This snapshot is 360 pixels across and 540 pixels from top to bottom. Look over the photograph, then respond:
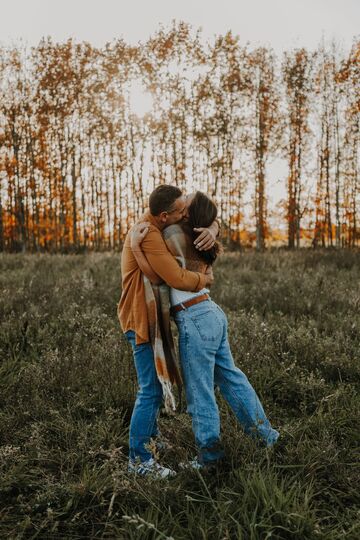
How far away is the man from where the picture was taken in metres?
2.93

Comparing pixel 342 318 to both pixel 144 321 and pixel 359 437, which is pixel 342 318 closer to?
pixel 359 437

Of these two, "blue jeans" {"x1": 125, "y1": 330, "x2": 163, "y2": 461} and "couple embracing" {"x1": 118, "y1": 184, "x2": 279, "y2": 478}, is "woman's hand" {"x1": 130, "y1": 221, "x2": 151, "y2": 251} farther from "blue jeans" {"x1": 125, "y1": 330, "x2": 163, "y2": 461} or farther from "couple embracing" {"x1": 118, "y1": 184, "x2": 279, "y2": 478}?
"blue jeans" {"x1": 125, "y1": 330, "x2": 163, "y2": 461}

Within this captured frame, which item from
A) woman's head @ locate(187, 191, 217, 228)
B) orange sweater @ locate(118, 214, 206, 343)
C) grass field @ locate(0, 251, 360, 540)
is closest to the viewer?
grass field @ locate(0, 251, 360, 540)

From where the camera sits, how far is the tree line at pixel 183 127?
83.0 ft

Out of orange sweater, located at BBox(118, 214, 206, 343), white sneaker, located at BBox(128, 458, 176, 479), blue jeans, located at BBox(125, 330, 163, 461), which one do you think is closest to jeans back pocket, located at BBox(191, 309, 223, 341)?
orange sweater, located at BBox(118, 214, 206, 343)

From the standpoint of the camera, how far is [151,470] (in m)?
3.00

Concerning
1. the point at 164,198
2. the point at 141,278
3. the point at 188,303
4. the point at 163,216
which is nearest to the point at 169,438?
the point at 188,303

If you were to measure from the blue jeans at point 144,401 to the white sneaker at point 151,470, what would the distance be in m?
0.11

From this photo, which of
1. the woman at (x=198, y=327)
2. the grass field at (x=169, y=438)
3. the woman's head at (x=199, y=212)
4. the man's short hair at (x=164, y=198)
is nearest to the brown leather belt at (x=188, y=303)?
the woman at (x=198, y=327)

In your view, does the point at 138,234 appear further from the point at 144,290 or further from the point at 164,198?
the point at 144,290

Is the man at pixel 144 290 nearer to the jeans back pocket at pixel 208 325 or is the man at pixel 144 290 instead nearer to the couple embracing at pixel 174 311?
the couple embracing at pixel 174 311

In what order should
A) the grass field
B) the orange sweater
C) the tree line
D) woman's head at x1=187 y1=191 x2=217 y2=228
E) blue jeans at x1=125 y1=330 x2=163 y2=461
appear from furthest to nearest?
1. the tree line
2. blue jeans at x1=125 y1=330 x2=163 y2=461
3. woman's head at x1=187 y1=191 x2=217 y2=228
4. the orange sweater
5. the grass field

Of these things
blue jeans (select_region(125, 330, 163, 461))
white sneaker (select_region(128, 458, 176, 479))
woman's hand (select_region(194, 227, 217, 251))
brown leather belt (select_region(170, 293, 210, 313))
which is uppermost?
woman's hand (select_region(194, 227, 217, 251))

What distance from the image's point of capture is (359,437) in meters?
3.50
